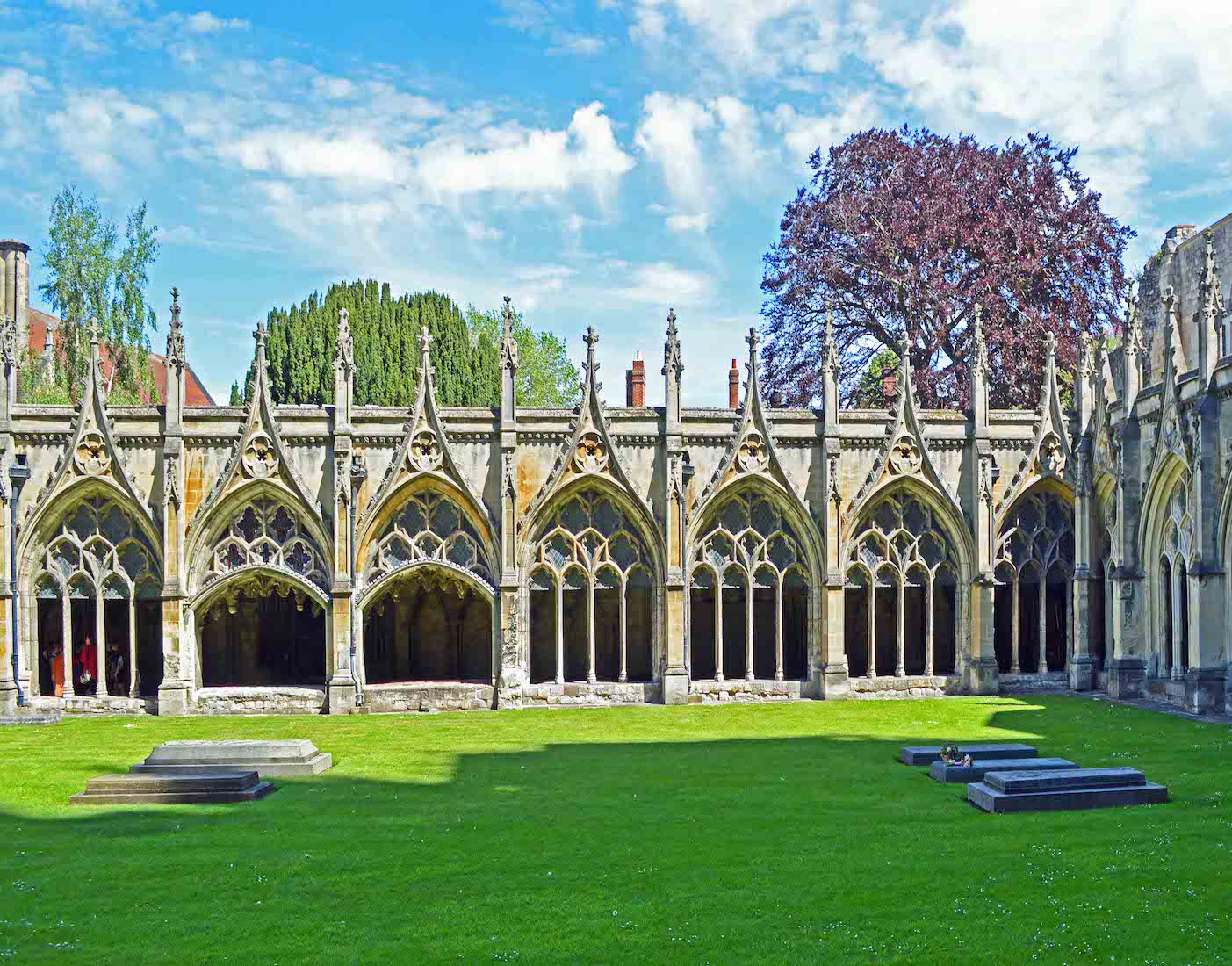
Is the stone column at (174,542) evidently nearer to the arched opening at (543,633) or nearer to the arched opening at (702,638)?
the arched opening at (543,633)

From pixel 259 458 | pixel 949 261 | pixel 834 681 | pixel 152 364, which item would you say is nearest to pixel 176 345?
pixel 259 458

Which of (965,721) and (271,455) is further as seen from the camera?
(271,455)

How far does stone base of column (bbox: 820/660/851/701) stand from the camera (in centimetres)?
2470

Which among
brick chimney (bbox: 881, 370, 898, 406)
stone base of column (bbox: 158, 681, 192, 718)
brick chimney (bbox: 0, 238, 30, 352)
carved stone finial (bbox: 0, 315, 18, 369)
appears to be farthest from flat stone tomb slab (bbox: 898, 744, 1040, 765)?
brick chimney (bbox: 0, 238, 30, 352)

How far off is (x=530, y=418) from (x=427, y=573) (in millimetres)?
3903

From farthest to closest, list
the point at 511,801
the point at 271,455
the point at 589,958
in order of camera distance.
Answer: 1. the point at 271,455
2. the point at 511,801
3. the point at 589,958

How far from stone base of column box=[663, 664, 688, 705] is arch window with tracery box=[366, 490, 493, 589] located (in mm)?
4195

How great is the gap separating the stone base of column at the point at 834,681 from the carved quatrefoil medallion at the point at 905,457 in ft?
14.5

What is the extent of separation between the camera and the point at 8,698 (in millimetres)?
22750

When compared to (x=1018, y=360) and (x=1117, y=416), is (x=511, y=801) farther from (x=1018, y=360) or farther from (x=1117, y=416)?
(x=1018, y=360)

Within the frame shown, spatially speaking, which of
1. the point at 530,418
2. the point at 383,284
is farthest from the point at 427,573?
the point at 383,284

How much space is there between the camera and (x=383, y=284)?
4794 centimetres

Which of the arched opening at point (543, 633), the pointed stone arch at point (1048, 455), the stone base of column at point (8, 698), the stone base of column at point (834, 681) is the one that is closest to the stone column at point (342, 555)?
the arched opening at point (543, 633)

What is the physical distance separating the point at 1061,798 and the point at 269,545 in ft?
53.5
